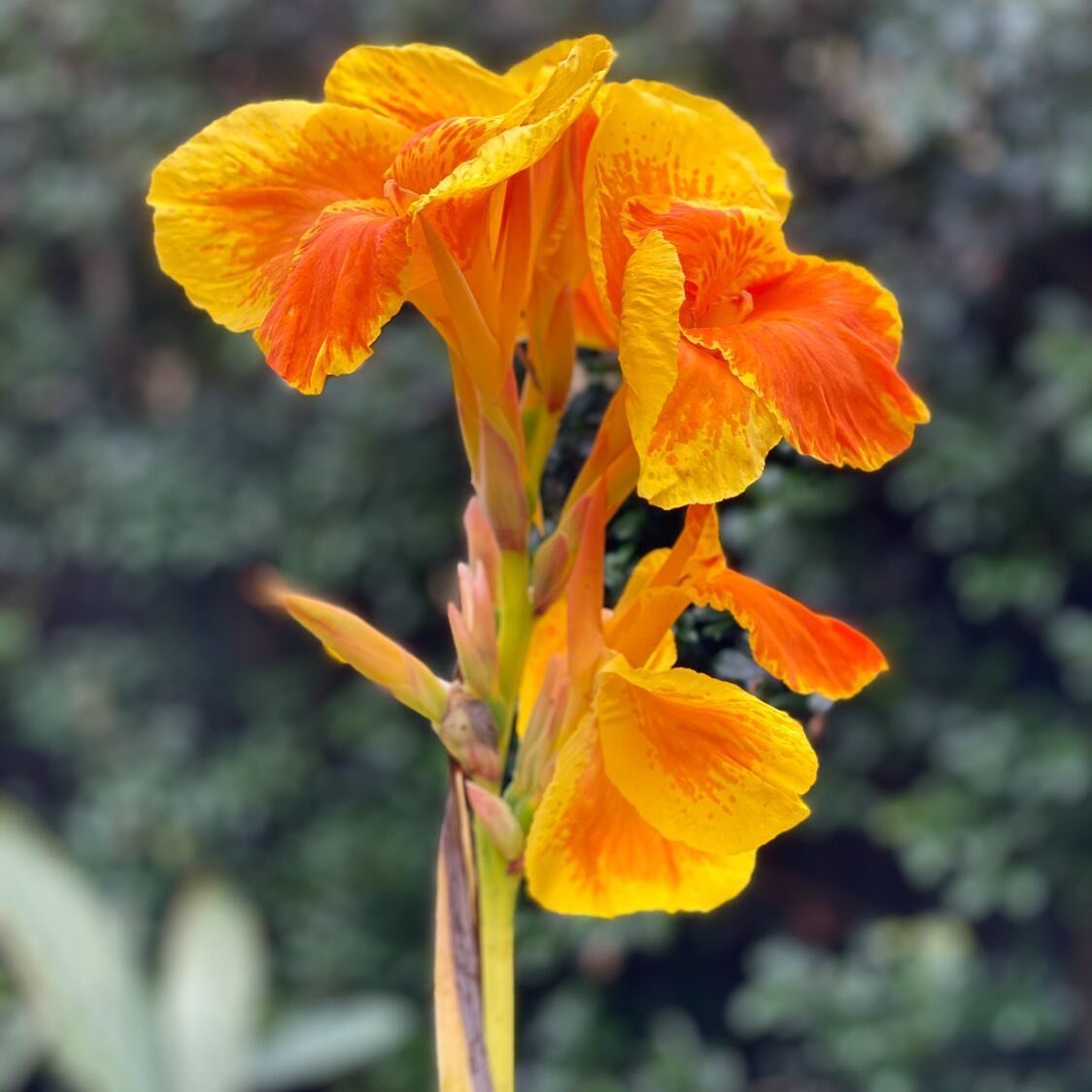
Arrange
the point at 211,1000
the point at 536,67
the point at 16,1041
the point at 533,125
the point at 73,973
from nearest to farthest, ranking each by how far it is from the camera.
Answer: the point at 533,125, the point at 536,67, the point at 73,973, the point at 211,1000, the point at 16,1041

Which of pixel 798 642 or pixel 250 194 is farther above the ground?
pixel 250 194

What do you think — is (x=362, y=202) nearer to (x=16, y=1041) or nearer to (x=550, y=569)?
(x=550, y=569)

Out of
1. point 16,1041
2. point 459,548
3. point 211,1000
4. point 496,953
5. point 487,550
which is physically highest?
point 487,550

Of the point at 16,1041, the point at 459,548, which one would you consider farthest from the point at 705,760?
the point at 16,1041

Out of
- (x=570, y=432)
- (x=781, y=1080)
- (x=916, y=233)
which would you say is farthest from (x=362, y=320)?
(x=781, y=1080)

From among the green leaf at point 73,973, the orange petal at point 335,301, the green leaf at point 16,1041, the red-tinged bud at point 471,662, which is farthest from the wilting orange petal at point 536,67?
the green leaf at point 16,1041

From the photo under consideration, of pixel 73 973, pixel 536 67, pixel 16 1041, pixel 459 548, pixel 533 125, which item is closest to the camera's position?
pixel 533 125

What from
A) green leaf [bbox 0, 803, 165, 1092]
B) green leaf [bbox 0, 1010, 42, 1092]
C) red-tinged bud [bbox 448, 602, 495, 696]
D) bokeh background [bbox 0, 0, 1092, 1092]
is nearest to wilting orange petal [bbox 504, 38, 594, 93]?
red-tinged bud [bbox 448, 602, 495, 696]

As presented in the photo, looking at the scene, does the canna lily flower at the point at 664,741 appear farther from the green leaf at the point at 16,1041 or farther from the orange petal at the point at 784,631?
the green leaf at the point at 16,1041
